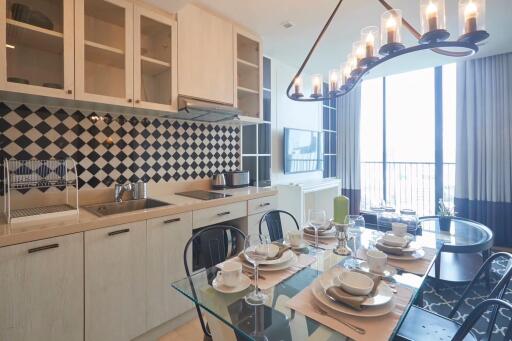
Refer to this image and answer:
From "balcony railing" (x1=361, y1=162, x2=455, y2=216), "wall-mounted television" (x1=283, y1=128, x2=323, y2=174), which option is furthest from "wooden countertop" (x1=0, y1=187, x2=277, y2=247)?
"balcony railing" (x1=361, y1=162, x2=455, y2=216)

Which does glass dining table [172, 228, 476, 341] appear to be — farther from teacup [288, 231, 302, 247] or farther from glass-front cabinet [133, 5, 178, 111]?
glass-front cabinet [133, 5, 178, 111]

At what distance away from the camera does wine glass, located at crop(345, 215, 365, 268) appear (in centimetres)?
129

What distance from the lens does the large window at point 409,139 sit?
13.2 ft

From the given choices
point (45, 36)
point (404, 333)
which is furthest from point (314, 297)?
point (45, 36)

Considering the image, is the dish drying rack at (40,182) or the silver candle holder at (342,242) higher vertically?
the dish drying rack at (40,182)

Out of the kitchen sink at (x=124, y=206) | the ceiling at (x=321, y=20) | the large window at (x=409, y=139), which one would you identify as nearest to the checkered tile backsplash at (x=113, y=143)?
the kitchen sink at (x=124, y=206)

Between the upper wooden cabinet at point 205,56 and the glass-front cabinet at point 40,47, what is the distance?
2.53 ft

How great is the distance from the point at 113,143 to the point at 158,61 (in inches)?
29.7

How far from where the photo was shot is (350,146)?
4.77 meters

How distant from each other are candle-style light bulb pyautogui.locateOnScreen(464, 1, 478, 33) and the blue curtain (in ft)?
10.8

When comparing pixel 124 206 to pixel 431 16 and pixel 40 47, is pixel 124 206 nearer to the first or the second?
pixel 40 47

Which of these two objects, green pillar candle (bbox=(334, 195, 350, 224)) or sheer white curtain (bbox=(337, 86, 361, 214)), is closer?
green pillar candle (bbox=(334, 195, 350, 224))

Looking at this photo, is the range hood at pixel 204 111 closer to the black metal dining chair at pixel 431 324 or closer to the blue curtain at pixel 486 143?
the black metal dining chair at pixel 431 324

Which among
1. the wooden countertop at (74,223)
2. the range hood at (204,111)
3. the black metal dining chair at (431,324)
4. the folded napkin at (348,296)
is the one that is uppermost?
the range hood at (204,111)
